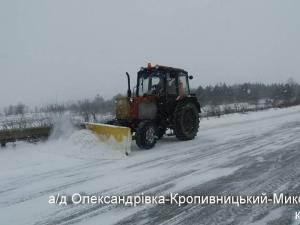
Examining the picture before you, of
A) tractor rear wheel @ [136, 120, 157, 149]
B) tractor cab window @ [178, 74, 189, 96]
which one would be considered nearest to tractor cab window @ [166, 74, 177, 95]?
tractor cab window @ [178, 74, 189, 96]

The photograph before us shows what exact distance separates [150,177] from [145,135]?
341 centimetres

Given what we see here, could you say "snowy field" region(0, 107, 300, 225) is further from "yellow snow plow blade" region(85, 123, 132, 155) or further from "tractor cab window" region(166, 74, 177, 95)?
"tractor cab window" region(166, 74, 177, 95)

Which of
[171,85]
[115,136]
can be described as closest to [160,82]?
[171,85]

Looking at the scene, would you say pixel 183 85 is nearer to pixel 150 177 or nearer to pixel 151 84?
pixel 151 84

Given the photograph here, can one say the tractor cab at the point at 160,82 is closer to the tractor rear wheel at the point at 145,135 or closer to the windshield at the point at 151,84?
the windshield at the point at 151,84

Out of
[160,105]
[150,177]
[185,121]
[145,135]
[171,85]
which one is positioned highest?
[171,85]

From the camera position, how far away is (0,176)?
304 inches

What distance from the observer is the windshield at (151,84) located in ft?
39.2

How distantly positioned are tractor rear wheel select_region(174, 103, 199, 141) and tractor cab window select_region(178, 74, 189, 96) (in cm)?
42

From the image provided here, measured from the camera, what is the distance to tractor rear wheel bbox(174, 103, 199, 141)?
476 inches

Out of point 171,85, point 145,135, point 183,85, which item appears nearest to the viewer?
point 145,135

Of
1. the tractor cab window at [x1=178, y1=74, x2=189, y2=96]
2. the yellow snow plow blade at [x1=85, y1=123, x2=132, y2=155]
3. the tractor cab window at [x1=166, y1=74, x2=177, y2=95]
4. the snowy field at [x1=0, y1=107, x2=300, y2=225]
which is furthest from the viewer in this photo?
the tractor cab window at [x1=178, y1=74, x2=189, y2=96]

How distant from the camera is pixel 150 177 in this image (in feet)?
23.3

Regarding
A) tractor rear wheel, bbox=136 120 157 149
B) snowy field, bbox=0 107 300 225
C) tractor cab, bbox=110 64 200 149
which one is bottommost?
snowy field, bbox=0 107 300 225
